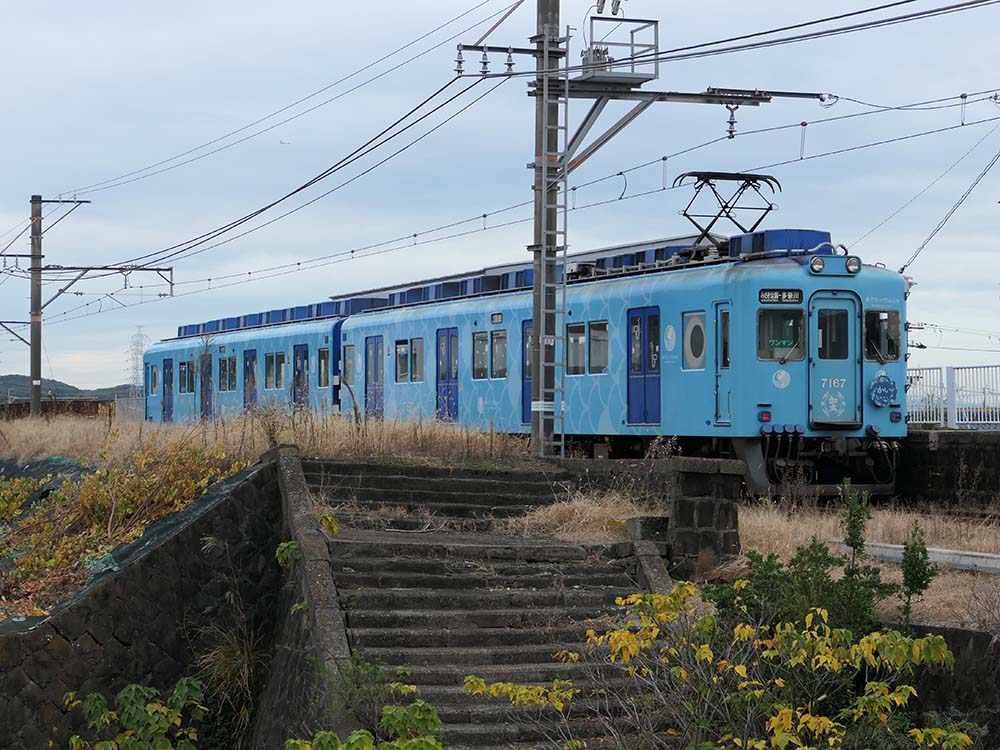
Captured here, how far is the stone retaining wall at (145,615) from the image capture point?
492 inches

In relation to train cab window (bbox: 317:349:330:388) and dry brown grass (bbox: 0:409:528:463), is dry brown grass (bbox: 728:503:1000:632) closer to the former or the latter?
dry brown grass (bbox: 0:409:528:463)

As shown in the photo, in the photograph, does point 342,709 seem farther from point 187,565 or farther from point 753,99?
point 753,99

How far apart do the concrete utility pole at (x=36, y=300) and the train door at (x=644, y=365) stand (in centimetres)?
2206

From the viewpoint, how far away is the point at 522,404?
23.0m

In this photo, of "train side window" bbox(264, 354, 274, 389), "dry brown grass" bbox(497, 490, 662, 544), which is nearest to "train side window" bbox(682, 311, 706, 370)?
"dry brown grass" bbox(497, 490, 662, 544)

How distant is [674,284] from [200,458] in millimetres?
A: 7075

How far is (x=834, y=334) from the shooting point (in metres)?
19.2

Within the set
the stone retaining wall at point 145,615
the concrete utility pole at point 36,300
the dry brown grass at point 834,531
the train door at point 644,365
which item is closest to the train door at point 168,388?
the concrete utility pole at point 36,300

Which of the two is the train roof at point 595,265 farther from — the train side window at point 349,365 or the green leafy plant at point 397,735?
the green leafy plant at point 397,735

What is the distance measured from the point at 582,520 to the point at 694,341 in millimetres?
5963

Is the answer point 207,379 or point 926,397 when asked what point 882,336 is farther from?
point 207,379

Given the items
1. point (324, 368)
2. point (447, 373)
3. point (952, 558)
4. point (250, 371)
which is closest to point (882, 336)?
point (952, 558)

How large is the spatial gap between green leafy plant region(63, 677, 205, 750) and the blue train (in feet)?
26.1

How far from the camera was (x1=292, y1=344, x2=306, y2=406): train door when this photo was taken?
30.4m
